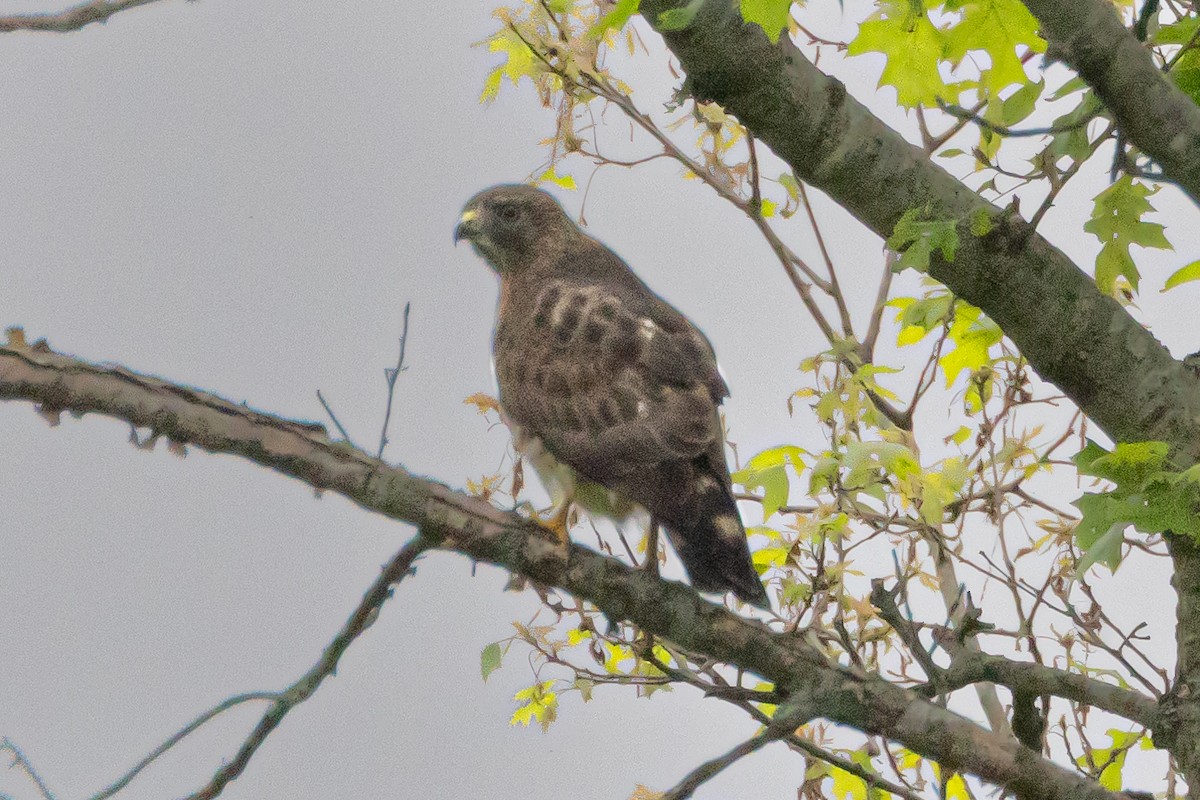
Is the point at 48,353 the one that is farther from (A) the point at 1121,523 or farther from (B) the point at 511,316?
(A) the point at 1121,523

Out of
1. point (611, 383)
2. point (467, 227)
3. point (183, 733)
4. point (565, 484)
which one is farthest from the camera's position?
point (467, 227)

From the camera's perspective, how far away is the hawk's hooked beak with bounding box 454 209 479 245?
3887 mm

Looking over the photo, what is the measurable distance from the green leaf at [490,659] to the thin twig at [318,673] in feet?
2.77

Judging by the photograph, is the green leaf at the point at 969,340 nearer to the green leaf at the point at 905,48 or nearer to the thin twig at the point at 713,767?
the green leaf at the point at 905,48

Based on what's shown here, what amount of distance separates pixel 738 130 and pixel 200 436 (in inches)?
73.1

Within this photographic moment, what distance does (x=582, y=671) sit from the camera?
275 cm

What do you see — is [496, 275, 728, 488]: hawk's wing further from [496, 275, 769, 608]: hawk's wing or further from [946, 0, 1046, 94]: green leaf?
[946, 0, 1046, 94]: green leaf

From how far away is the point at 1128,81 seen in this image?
7.12 ft

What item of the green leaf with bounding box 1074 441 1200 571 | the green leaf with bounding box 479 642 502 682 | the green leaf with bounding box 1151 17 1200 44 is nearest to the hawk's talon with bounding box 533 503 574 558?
the green leaf with bounding box 479 642 502 682

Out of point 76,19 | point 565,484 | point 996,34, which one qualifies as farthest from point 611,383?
point 76,19

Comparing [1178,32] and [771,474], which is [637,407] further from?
[1178,32]

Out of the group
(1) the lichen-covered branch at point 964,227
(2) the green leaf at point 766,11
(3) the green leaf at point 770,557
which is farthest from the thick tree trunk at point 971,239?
(3) the green leaf at point 770,557

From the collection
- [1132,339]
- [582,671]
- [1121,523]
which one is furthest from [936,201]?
[582,671]

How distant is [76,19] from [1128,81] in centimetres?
186
